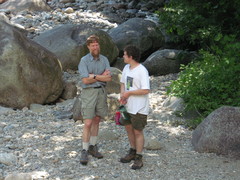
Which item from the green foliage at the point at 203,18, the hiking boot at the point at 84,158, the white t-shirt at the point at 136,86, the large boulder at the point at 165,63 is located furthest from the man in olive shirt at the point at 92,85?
the large boulder at the point at 165,63

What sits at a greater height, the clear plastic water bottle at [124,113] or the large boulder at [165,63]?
the large boulder at [165,63]

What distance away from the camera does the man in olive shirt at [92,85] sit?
5.15 metres

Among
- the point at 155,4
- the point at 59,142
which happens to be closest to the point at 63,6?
the point at 155,4

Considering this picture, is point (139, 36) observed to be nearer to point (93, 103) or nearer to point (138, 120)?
point (93, 103)

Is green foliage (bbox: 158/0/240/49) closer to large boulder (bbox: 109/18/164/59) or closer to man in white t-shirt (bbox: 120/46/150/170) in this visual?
large boulder (bbox: 109/18/164/59)

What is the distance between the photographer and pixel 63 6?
2045 centimetres

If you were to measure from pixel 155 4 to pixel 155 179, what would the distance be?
58.3 feet

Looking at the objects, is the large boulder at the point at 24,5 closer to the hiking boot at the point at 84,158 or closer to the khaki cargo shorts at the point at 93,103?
the khaki cargo shorts at the point at 93,103

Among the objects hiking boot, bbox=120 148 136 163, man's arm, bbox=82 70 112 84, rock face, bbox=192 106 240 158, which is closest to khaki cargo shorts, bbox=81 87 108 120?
man's arm, bbox=82 70 112 84

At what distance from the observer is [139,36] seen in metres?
13.6

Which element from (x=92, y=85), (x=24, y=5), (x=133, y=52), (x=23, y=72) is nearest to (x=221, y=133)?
(x=133, y=52)

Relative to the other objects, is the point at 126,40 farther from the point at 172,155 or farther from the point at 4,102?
the point at 172,155

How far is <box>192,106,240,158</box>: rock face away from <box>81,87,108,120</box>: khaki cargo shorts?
149cm

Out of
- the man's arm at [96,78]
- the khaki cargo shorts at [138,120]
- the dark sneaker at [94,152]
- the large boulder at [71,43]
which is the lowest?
the dark sneaker at [94,152]
